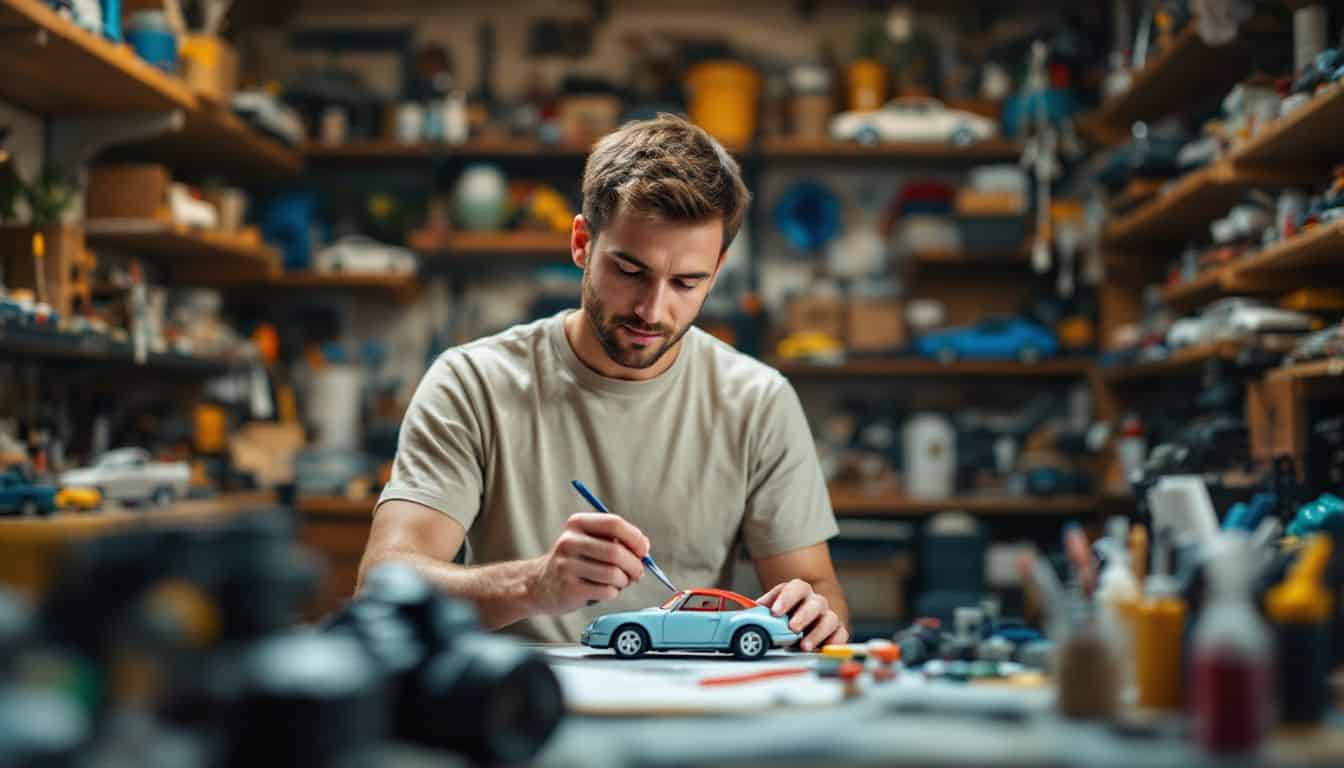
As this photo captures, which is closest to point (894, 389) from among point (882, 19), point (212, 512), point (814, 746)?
point (882, 19)

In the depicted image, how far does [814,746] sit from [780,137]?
4.11m

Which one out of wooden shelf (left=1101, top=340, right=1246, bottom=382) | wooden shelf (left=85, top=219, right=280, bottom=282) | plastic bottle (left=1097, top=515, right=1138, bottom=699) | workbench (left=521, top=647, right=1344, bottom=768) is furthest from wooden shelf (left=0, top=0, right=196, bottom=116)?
wooden shelf (left=1101, top=340, right=1246, bottom=382)

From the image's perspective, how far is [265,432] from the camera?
4.43 meters

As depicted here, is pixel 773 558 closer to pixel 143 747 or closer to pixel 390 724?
pixel 390 724

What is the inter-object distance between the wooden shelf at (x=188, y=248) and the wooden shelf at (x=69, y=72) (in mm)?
335

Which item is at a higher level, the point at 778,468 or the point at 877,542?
the point at 778,468

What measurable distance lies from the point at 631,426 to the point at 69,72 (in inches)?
81.9

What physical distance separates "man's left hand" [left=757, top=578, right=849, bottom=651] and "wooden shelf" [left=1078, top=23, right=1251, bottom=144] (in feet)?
7.74

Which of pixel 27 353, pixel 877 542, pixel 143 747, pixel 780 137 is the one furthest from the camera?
pixel 780 137

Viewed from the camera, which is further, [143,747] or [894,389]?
[894,389]

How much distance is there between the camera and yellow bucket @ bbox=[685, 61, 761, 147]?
15.1 feet

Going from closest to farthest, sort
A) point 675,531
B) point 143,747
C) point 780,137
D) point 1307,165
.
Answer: point 143,747
point 675,531
point 1307,165
point 780,137

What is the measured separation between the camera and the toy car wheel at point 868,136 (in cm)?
450

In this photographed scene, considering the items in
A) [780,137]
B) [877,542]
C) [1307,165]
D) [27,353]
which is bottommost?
[877,542]
